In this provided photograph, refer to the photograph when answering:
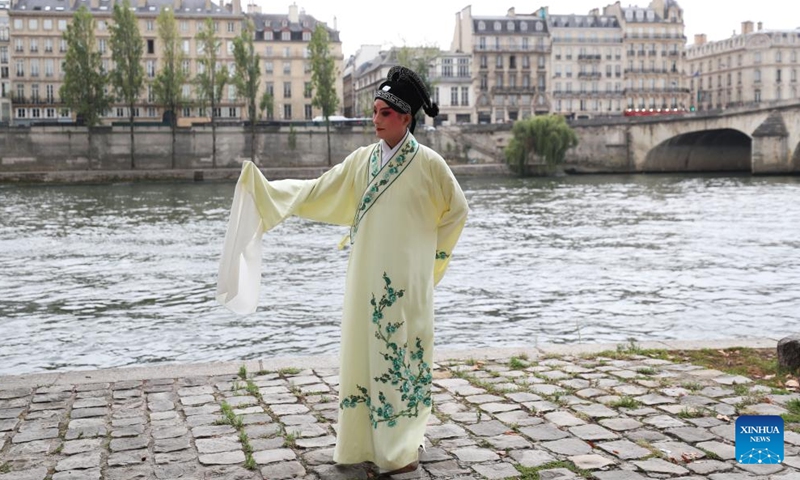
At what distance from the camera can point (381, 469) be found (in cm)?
462

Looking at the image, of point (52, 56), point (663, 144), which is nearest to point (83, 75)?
point (52, 56)

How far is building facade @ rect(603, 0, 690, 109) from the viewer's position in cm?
9719

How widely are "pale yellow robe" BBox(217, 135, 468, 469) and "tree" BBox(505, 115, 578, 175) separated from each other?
57.1 metres

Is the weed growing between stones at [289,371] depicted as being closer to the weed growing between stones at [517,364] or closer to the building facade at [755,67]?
the weed growing between stones at [517,364]

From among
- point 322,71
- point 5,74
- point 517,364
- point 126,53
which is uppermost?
point 5,74

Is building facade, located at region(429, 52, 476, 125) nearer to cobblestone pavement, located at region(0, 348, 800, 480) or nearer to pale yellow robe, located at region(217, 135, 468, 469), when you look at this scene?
cobblestone pavement, located at region(0, 348, 800, 480)

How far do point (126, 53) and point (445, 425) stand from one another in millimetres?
60091

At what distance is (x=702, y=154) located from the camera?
235 feet

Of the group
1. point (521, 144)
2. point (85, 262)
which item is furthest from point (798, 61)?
point (85, 262)

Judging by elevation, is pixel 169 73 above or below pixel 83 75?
above

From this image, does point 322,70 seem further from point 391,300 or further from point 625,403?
point 391,300

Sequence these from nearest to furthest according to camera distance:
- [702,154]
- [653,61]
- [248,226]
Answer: [248,226] < [702,154] < [653,61]

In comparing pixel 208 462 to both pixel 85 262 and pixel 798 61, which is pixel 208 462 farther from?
pixel 798 61

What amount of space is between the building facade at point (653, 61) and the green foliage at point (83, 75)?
55.6 m
